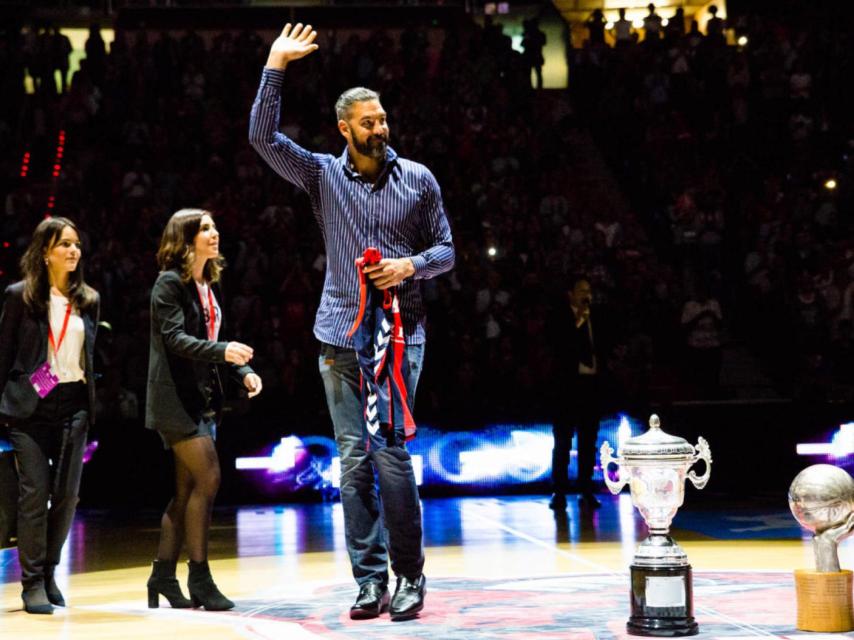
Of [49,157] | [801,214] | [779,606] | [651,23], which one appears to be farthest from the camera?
[651,23]

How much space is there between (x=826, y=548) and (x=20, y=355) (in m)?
3.53

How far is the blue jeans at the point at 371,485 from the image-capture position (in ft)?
16.4

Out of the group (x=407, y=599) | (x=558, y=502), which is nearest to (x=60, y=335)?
(x=407, y=599)

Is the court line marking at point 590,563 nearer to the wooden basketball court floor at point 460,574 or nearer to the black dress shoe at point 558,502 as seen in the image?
the wooden basketball court floor at point 460,574

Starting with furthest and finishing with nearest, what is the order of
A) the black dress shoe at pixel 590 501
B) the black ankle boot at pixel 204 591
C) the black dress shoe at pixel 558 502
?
the black dress shoe at pixel 590 501 < the black dress shoe at pixel 558 502 < the black ankle boot at pixel 204 591

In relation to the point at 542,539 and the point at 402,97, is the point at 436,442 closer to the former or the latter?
the point at 542,539

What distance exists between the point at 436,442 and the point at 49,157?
8015 millimetres

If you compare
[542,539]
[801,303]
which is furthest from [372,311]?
[801,303]

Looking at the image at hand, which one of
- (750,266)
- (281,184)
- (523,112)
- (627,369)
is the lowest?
(627,369)

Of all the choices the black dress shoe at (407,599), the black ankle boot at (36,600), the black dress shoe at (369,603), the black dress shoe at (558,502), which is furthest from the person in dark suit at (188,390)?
the black dress shoe at (558,502)

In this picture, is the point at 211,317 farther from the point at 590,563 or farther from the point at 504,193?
the point at 504,193

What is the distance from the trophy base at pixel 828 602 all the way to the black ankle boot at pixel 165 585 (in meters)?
2.60

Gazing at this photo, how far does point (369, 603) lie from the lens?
4949 mm

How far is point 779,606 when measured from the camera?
4.97 metres
